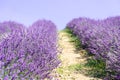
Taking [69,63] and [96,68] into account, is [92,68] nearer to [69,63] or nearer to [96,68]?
[96,68]

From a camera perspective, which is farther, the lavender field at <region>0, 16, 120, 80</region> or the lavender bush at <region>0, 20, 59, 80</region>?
the lavender field at <region>0, 16, 120, 80</region>

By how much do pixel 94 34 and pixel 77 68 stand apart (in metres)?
1.20

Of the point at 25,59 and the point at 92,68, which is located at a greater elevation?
the point at 25,59

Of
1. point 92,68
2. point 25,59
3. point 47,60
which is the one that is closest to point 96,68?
point 92,68

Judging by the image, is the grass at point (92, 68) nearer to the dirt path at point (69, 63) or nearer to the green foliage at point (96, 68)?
the green foliage at point (96, 68)

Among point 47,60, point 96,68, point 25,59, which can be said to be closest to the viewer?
point 25,59

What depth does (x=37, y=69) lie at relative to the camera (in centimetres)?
336

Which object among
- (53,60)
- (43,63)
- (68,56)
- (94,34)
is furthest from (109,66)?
(68,56)

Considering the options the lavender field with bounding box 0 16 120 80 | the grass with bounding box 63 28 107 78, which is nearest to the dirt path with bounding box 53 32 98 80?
the lavender field with bounding box 0 16 120 80

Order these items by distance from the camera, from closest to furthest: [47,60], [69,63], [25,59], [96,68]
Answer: [25,59] < [47,60] < [96,68] < [69,63]

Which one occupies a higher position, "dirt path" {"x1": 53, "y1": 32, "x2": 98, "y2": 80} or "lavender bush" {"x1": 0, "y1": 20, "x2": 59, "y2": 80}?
"lavender bush" {"x1": 0, "y1": 20, "x2": 59, "y2": 80}

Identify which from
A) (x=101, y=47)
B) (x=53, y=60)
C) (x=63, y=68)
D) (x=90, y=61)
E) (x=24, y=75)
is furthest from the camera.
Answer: (x=90, y=61)

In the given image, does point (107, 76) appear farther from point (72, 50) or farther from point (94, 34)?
point (72, 50)

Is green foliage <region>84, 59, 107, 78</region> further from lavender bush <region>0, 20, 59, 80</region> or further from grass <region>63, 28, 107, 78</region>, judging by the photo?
lavender bush <region>0, 20, 59, 80</region>
